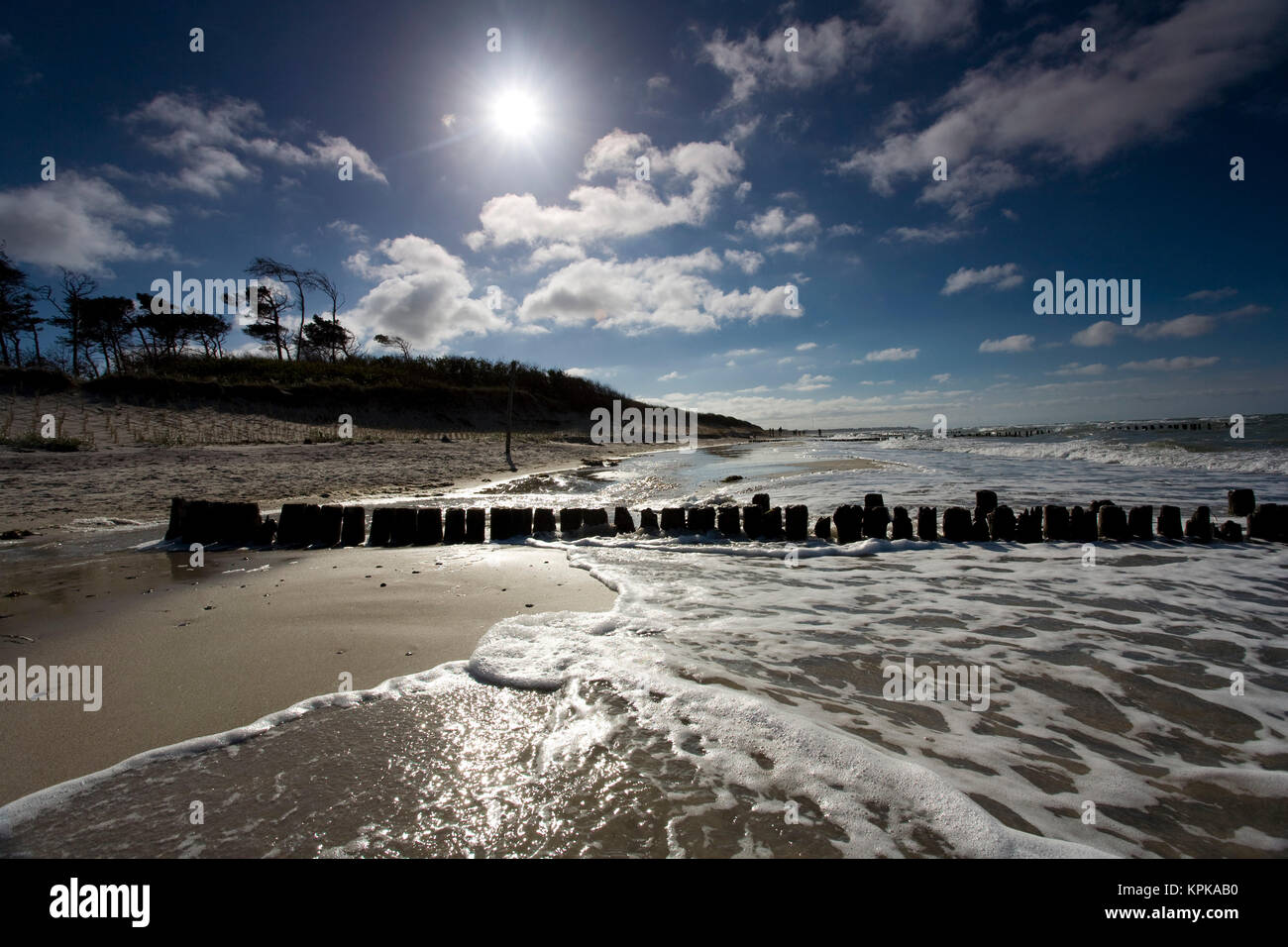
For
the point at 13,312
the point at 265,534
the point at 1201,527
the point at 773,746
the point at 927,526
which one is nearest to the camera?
the point at 773,746

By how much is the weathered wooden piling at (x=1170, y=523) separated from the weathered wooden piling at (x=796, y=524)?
15.8 ft

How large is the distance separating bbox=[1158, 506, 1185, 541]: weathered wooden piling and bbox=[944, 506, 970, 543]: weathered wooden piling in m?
2.62

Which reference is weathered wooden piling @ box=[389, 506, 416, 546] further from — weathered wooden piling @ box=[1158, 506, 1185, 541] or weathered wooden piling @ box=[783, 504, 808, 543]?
weathered wooden piling @ box=[1158, 506, 1185, 541]

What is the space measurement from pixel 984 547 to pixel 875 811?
231 inches

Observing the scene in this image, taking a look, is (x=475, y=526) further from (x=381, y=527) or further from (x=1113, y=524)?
(x=1113, y=524)

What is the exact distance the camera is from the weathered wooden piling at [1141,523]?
696cm

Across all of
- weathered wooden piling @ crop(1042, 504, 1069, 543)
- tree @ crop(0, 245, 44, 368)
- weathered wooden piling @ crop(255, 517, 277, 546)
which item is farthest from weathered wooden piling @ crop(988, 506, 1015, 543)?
tree @ crop(0, 245, 44, 368)

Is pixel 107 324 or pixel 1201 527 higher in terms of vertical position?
pixel 107 324

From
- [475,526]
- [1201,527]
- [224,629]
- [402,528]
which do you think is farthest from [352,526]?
[1201,527]

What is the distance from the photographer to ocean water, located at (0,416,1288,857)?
1.83 m

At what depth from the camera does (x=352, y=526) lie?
6.83 m

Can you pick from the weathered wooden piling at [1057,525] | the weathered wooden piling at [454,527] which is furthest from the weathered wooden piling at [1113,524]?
the weathered wooden piling at [454,527]

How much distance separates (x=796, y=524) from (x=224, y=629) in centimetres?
614
